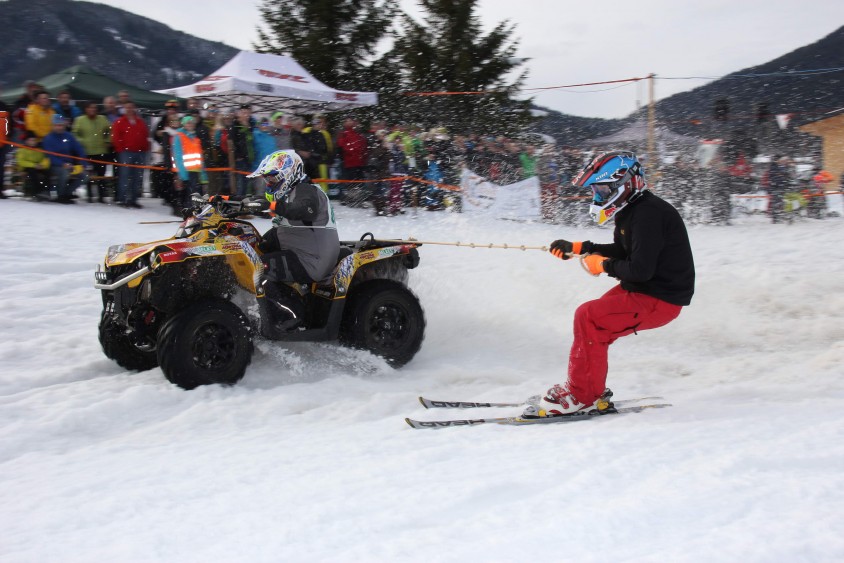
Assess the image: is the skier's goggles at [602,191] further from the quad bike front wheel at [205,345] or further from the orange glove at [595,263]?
the quad bike front wheel at [205,345]

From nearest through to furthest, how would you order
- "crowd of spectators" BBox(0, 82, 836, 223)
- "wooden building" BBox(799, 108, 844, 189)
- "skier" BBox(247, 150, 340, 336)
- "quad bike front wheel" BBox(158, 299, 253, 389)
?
1. "quad bike front wheel" BBox(158, 299, 253, 389)
2. "skier" BBox(247, 150, 340, 336)
3. "crowd of spectators" BBox(0, 82, 836, 223)
4. "wooden building" BBox(799, 108, 844, 189)

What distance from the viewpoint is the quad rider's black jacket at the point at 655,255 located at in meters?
5.09

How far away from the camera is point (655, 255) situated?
510cm

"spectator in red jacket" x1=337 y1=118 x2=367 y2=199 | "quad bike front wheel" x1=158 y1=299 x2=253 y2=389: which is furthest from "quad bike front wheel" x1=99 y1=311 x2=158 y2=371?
"spectator in red jacket" x1=337 y1=118 x2=367 y2=199

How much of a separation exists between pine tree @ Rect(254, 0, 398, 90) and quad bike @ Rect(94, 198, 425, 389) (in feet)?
49.9

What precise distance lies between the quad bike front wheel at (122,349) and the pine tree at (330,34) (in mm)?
15972

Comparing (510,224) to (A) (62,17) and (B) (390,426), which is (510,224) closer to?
(B) (390,426)

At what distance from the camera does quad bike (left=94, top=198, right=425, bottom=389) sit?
19.7 ft

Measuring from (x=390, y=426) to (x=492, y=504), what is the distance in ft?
6.11

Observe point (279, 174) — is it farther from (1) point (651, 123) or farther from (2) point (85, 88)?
(2) point (85, 88)

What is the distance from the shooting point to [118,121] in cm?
1250

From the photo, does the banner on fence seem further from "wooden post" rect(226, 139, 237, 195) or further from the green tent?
the green tent

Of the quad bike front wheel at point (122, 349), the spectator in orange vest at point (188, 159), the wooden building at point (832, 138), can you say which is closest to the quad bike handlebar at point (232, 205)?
the quad bike front wheel at point (122, 349)

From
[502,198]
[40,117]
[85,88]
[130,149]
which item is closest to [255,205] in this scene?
[130,149]
